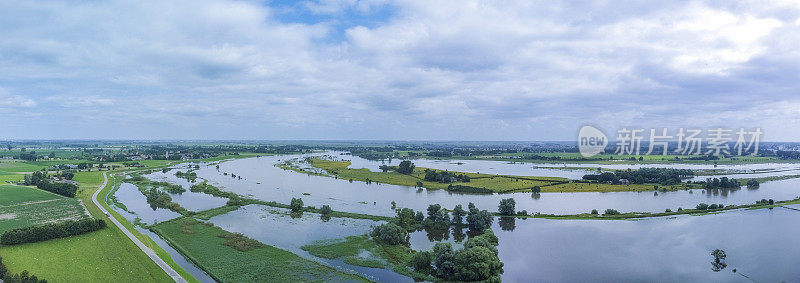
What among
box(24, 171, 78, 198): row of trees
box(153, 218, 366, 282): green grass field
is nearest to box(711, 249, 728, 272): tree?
box(153, 218, 366, 282): green grass field

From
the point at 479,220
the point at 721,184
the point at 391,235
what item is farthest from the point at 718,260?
the point at 721,184

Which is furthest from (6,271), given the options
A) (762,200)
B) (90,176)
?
(762,200)

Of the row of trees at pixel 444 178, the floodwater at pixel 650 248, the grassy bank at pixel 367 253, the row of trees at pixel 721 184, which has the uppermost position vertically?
the row of trees at pixel 721 184

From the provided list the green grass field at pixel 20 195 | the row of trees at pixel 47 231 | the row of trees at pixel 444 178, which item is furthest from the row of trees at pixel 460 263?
the green grass field at pixel 20 195

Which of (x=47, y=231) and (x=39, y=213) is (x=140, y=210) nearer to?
(x=39, y=213)

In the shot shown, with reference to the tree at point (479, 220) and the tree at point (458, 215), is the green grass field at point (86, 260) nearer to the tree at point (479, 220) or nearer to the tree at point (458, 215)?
the tree at point (458, 215)

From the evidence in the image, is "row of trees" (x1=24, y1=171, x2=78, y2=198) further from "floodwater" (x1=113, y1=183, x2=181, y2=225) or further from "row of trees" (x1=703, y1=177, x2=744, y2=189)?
"row of trees" (x1=703, y1=177, x2=744, y2=189)
